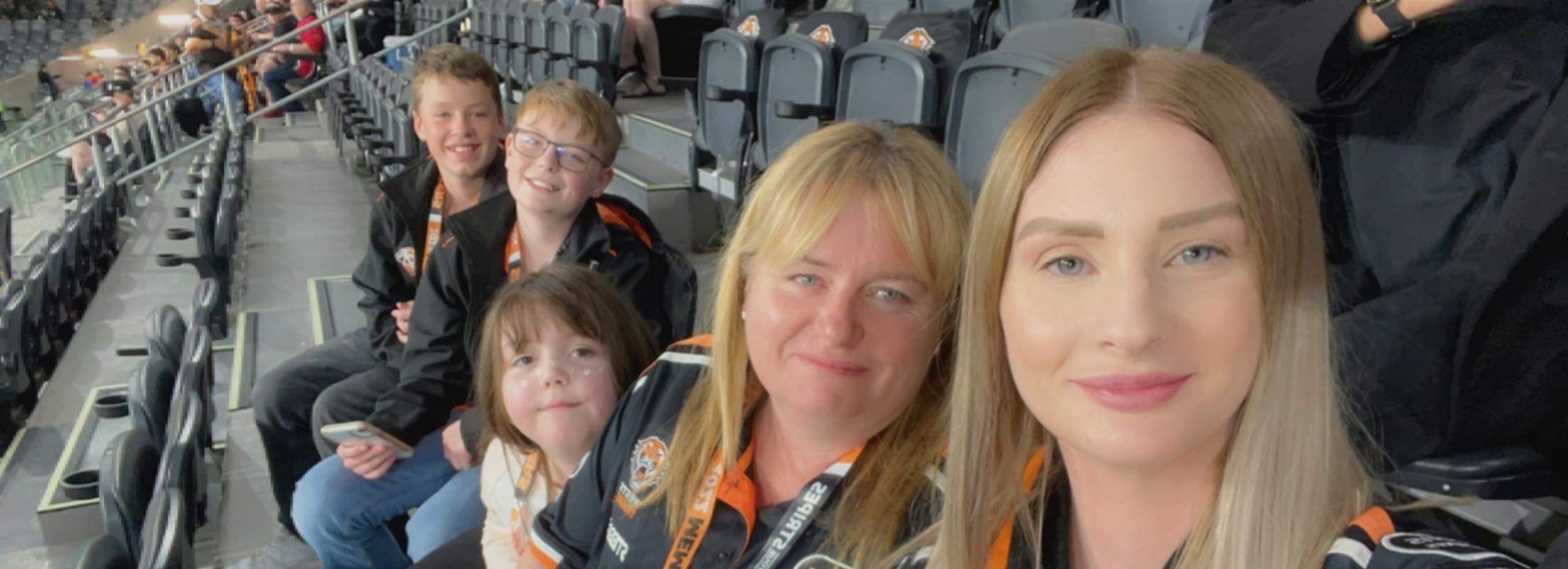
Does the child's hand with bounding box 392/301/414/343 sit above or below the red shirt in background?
above

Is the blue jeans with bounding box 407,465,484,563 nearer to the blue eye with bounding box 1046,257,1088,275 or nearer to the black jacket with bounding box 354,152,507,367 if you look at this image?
the black jacket with bounding box 354,152,507,367

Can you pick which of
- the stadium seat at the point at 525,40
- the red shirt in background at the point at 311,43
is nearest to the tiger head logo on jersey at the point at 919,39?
the stadium seat at the point at 525,40

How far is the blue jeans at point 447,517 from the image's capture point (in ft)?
5.06

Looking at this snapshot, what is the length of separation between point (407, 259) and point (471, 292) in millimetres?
354

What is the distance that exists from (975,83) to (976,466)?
4.60 ft

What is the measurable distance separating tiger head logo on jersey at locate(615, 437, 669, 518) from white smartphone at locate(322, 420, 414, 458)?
0.76 meters

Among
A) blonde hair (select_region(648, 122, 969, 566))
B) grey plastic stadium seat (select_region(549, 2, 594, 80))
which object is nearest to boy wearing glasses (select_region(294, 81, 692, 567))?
blonde hair (select_region(648, 122, 969, 566))

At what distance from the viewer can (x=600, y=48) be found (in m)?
4.21

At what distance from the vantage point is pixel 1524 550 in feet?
3.81

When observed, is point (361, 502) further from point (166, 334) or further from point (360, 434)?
point (166, 334)

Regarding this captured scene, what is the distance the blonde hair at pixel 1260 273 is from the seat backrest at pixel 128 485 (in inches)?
71.4

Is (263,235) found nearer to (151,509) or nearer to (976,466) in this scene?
(151,509)

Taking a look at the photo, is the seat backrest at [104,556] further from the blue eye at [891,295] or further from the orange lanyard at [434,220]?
the blue eye at [891,295]

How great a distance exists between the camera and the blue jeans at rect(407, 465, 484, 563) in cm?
154
